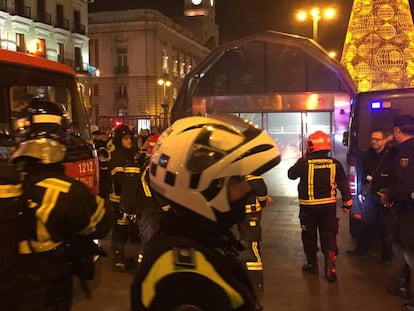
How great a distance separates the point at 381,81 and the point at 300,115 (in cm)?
384

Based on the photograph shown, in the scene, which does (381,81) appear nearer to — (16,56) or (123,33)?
(16,56)

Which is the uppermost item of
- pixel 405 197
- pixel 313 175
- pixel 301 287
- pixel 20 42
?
pixel 20 42

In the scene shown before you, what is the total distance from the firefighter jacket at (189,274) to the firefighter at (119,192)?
5017 mm

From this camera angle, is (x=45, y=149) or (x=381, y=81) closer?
(x=45, y=149)

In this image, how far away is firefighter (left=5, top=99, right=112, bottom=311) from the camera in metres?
2.98

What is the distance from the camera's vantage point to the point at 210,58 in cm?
1413

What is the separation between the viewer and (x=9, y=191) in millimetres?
2875

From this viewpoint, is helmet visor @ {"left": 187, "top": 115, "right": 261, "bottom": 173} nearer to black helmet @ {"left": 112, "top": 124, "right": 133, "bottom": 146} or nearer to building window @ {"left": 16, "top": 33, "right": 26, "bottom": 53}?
black helmet @ {"left": 112, "top": 124, "right": 133, "bottom": 146}

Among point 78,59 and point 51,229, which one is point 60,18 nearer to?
point 78,59

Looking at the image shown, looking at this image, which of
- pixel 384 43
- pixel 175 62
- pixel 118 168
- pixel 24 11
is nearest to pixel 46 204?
pixel 118 168

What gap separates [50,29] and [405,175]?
45.0 meters

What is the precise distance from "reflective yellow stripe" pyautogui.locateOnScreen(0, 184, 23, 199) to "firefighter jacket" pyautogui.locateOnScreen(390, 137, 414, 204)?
12.3ft

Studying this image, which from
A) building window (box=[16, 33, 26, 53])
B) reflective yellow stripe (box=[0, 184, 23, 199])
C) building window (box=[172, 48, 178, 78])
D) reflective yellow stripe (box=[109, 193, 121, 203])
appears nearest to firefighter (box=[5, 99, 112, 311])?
reflective yellow stripe (box=[0, 184, 23, 199])

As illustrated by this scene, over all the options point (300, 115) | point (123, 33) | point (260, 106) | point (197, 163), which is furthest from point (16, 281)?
point (123, 33)
